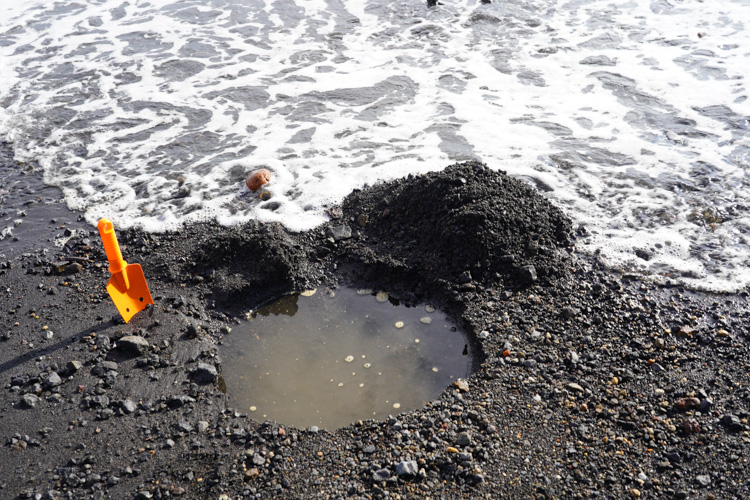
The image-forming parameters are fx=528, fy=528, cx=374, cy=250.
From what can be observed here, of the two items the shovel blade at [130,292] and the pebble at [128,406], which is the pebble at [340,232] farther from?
the pebble at [128,406]

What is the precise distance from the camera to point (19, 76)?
9.46 meters

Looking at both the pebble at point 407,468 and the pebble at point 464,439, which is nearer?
the pebble at point 407,468

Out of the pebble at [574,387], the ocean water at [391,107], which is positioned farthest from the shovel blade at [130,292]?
the pebble at [574,387]

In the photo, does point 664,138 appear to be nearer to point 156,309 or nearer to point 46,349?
point 156,309

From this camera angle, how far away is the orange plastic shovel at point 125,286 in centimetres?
450

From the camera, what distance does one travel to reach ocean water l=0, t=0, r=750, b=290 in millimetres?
6117

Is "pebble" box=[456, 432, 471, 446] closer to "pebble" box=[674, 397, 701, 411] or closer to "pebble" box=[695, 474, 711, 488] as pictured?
"pebble" box=[695, 474, 711, 488]

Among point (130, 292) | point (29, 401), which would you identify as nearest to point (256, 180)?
point (130, 292)

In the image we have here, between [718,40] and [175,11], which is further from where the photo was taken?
[175,11]

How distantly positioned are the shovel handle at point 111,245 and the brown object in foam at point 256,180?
2134mm

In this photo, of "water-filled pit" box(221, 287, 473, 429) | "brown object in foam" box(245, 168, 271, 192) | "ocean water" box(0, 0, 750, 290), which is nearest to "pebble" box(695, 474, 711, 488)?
"water-filled pit" box(221, 287, 473, 429)

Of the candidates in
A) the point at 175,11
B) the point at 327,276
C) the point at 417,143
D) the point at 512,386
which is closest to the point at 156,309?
the point at 327,276

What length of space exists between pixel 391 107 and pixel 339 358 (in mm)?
4974

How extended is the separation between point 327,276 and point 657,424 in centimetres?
303
